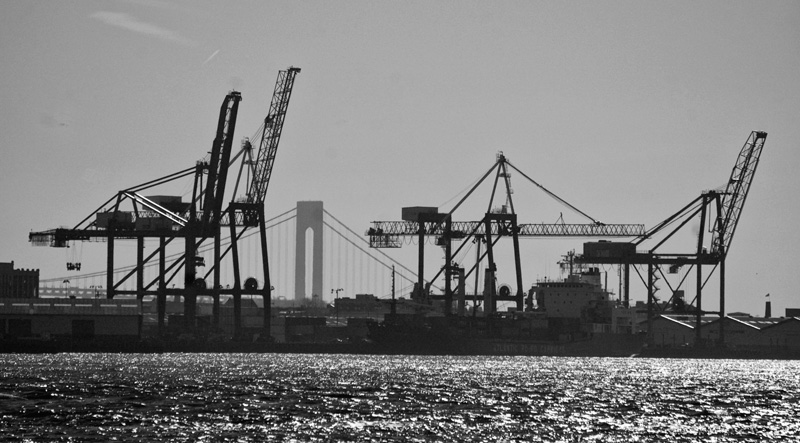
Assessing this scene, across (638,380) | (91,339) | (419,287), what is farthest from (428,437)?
(419,287)

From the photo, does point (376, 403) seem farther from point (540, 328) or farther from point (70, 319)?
point (540, 328)

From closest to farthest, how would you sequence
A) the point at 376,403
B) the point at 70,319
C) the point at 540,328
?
the point at 376,403
the point at 70,319
the point at 540,328

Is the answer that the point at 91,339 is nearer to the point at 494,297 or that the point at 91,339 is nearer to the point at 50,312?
the point at 50,312

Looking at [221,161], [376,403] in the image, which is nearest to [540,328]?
[221,161]

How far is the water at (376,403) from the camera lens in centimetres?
5525

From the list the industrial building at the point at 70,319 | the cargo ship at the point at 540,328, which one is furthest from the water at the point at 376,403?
the cargo ship at the point at 540,328

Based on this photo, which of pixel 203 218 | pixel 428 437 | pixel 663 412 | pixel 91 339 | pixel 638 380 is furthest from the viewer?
pixel 203 218

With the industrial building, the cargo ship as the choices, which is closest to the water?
the industrial building

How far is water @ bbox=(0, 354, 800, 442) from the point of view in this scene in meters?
55.2

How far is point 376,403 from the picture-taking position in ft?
229

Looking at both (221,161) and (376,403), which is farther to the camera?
(221,161)

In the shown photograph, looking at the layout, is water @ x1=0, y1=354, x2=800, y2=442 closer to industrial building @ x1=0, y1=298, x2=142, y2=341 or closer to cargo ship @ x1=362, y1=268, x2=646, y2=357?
industrial building @ x1=0, y1=298, x2=142, y2=341

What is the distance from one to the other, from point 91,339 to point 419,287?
44896 mm

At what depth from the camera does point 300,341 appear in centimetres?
16225
